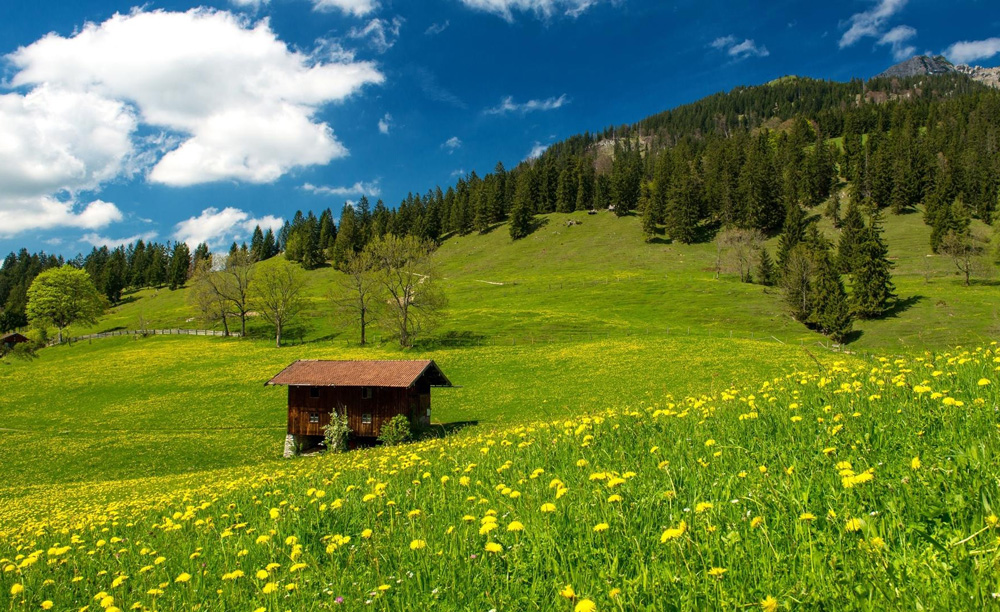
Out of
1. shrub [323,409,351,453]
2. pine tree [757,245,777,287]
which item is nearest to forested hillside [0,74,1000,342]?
pine tree [757,245,777,287]

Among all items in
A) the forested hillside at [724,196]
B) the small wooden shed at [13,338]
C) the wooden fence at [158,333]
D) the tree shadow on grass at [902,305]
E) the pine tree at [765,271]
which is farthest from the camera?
the forested hillside at [724,196]

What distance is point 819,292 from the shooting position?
69.2 meters

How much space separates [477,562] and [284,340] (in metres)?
81.7

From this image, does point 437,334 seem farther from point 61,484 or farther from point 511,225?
point 511,225

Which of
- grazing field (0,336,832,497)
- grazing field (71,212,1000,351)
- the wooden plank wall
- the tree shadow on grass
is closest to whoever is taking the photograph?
grazing field (0,336,832,497)

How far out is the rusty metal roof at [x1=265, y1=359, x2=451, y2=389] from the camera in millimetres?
34844

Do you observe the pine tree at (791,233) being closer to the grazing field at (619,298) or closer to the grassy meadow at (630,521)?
the grazing field at (619,298)

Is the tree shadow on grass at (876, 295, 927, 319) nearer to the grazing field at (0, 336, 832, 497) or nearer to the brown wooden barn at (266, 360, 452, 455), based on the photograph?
the grazing field at (0, 336, 832, 497)

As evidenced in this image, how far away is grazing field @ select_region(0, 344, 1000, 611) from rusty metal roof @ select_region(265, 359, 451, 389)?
2641cm

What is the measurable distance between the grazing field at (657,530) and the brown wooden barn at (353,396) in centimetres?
2688

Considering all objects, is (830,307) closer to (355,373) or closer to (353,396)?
(355,373)

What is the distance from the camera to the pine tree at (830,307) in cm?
6456

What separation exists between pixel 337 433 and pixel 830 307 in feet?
214

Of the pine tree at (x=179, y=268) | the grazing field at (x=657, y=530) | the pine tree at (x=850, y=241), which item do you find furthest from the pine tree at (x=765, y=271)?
the pine tree at (x=179, y=268)
